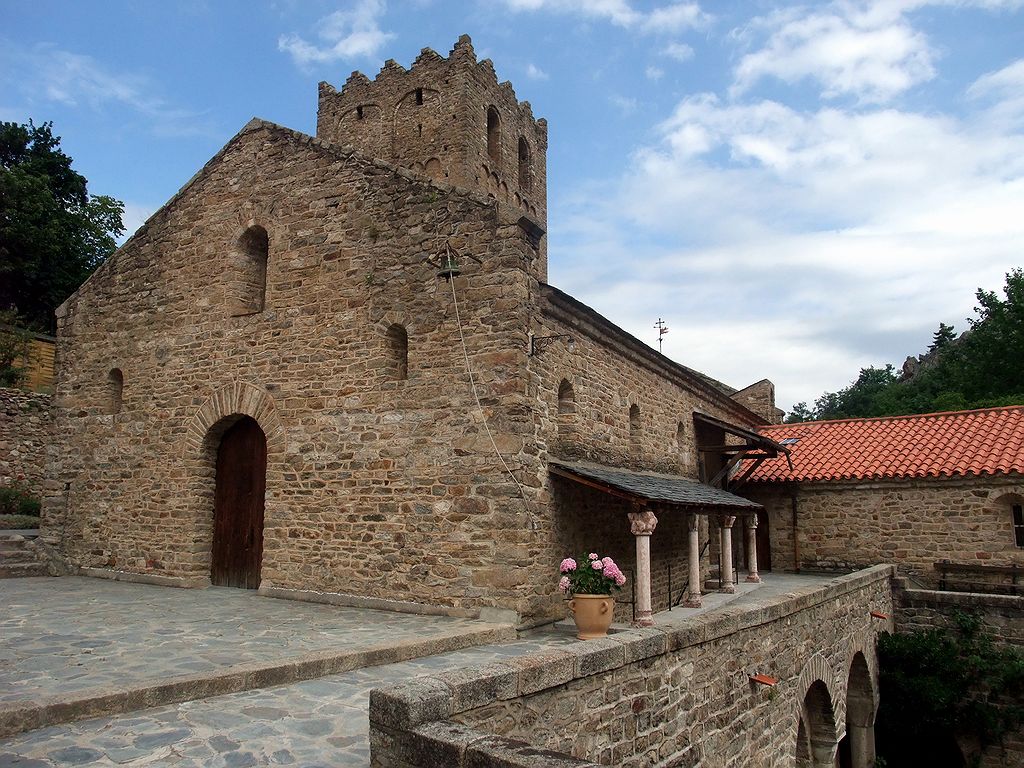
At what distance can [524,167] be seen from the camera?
28.2m

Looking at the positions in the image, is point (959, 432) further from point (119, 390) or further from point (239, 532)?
point (119, 390)

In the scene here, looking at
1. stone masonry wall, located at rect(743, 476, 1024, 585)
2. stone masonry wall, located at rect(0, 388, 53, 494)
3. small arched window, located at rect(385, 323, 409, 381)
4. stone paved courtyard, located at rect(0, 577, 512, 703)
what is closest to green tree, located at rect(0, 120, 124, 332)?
stone masonry wall, located at rect(0, 388, 53, 494)

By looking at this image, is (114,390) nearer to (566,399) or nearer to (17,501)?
(17,501)

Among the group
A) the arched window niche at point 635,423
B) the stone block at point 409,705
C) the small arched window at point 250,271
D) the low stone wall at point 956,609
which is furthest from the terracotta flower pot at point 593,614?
the low stone wall at point 956,609

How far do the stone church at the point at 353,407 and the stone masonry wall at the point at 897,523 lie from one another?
4682 millimetres

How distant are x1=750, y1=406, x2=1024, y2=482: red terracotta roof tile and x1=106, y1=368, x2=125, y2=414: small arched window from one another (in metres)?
14.4

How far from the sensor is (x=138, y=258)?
13023mm

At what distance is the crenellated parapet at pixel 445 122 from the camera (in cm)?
2375

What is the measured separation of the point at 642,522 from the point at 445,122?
1844cm

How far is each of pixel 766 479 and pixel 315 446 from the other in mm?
12285

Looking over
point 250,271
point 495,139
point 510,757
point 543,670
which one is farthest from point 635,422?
point 495,139

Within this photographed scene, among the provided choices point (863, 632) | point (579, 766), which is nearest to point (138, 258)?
point (579, 766)

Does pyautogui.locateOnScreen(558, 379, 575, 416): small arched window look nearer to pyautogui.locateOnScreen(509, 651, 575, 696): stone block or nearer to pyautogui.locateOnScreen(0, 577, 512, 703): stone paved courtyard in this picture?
pyautogui.locateOnScreen(0, 577, 512, 703): stone paved courtyard

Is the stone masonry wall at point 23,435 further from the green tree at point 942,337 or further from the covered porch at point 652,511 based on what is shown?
the green tree at point 942,337
